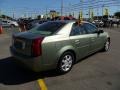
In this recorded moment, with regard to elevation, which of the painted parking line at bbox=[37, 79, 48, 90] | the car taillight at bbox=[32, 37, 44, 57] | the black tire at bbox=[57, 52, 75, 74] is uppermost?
the car taillight at bbox=[32, 37, 44, 57]

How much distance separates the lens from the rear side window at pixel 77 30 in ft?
22.5

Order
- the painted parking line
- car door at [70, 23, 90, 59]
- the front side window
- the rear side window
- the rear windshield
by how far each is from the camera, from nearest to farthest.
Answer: the painted parking line
the rear windshield
car door at [70, 23, 90, 59]
the rear side window
the front side window

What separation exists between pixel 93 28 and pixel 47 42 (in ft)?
9.47

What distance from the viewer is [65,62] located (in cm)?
644

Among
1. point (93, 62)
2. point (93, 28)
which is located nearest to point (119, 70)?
point (93, 62)

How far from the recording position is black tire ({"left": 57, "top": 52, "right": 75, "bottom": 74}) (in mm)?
6270

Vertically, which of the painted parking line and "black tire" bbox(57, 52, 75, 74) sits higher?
"black tire" bbox(57, 52, 75, 74)

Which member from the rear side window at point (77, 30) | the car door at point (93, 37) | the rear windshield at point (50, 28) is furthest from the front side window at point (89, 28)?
the rear windshield at point (50, 28)

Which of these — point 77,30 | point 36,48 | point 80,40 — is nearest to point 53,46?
point 36,48

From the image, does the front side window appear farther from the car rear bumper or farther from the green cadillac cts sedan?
the car rear bumper

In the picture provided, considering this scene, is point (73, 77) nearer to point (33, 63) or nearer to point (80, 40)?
point (33, 63)

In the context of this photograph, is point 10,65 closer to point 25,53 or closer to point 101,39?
point 25,53

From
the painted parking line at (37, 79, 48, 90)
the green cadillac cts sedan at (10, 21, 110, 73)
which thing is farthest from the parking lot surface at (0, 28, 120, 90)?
the green cadillac cts sedan at (10, 21, 110, 73)

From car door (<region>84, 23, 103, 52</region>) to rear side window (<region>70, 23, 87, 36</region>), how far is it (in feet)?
1.13
